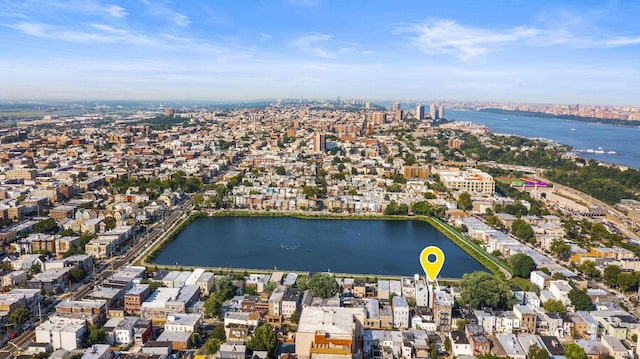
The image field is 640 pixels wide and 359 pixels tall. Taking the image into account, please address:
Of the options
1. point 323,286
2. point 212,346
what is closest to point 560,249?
point 323,286

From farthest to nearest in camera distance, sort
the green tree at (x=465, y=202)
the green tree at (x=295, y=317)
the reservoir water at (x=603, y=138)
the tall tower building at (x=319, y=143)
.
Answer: the reservoir water at (x=603, y=138) → the tall tower building at (x=319, y=143) → the green tree at (x=465, y=202) → the green tree at (x=295, y=317)

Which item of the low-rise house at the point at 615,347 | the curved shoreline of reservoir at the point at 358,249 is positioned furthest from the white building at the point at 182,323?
the low-rise house at the point at 615,347

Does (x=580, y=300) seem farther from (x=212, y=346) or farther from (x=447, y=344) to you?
(x=212, y=346)

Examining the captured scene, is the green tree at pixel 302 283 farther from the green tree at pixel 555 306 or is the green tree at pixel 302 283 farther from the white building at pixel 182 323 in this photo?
the green tree at pixel 555 306

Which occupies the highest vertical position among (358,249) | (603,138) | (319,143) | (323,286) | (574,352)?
(603,138)

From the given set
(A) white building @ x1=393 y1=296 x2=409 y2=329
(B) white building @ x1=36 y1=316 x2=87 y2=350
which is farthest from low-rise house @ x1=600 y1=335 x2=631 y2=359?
(B) white building @ x1=36 y1=316 x2=87 y2=350

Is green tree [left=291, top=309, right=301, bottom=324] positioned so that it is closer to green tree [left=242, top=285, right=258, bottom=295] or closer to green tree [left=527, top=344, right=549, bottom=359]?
green tree [left=242, top=285, right=258, bottom=295]

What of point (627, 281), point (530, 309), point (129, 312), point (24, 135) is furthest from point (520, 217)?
point (24, 135)

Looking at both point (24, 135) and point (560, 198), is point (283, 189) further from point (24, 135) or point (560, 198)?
point (24, 135)
